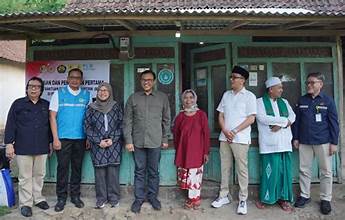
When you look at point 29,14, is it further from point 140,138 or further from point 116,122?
point 140,138

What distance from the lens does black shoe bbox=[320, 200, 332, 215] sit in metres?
5.52

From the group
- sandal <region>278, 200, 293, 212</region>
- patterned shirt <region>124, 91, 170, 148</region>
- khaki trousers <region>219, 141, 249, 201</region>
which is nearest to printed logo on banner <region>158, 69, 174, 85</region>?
patterned shirt <region>124, 91, 170, 148</region>

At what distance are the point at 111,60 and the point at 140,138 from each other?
1398mm

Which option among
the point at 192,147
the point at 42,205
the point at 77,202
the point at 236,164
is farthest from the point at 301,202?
Result: the point at 42,205

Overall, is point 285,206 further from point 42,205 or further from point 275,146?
point 42,205

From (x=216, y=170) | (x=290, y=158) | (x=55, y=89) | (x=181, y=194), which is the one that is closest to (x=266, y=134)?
(x=290, y=158)

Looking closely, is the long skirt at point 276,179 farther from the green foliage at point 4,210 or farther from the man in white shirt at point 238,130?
the green foliage at point 4,210

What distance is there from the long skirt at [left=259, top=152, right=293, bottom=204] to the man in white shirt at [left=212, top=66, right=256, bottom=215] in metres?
0.31

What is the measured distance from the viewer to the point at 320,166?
5.60m

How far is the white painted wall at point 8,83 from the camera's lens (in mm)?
15031

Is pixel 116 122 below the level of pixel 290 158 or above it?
above

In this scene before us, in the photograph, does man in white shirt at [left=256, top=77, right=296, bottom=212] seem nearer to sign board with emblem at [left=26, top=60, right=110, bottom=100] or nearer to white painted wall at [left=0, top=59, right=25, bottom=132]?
sign board with emblem at [left=26, top=60, right=110, bottom=100]

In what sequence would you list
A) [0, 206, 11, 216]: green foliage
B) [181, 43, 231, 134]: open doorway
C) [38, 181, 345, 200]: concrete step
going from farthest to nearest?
[181, 43, 231, 134]: open doorway → [38, 181, 345, 200]: concrete step → [0, 206, 11, 216]: green foliage

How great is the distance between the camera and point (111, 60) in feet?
20.1
